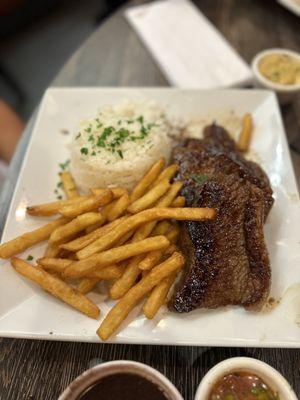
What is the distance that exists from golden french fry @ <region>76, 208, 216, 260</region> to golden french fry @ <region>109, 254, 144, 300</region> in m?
0.15

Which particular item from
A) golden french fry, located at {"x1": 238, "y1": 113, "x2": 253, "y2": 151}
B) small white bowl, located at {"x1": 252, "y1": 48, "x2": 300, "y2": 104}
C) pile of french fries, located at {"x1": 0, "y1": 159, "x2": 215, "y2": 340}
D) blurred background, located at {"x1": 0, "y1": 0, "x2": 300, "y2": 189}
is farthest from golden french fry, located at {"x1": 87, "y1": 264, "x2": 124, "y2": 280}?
small white bowl, located at {"x1": 252, "y1": 48, "x2": 300, "y2": 104}

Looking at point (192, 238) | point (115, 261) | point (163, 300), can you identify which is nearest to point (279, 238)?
point (192, 238)

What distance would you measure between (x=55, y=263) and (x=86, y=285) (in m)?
0.20

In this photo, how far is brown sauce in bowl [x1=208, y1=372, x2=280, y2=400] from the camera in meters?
1.71

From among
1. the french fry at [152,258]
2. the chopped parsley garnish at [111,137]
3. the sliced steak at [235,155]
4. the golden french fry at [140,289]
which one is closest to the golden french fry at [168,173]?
the sliced steak at [235,155]

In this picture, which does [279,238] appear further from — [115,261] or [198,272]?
[115,261]

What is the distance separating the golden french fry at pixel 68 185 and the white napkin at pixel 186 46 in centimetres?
145

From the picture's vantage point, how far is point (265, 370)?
5.68 feet

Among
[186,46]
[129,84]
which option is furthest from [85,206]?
[186,46]

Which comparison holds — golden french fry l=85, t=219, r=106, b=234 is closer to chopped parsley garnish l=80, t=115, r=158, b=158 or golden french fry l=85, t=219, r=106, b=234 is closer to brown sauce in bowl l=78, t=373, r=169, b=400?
chopped parsley garnish l=80, t=115, r=158, b=158

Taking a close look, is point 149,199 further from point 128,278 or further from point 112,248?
point 128,278

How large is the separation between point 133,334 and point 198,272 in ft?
1.45

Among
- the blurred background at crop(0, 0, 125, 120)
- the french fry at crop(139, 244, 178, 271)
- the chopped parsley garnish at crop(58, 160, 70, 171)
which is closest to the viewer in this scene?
the french fry at crop(139, 244, 178, 271)

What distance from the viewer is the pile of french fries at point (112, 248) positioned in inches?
82.4
